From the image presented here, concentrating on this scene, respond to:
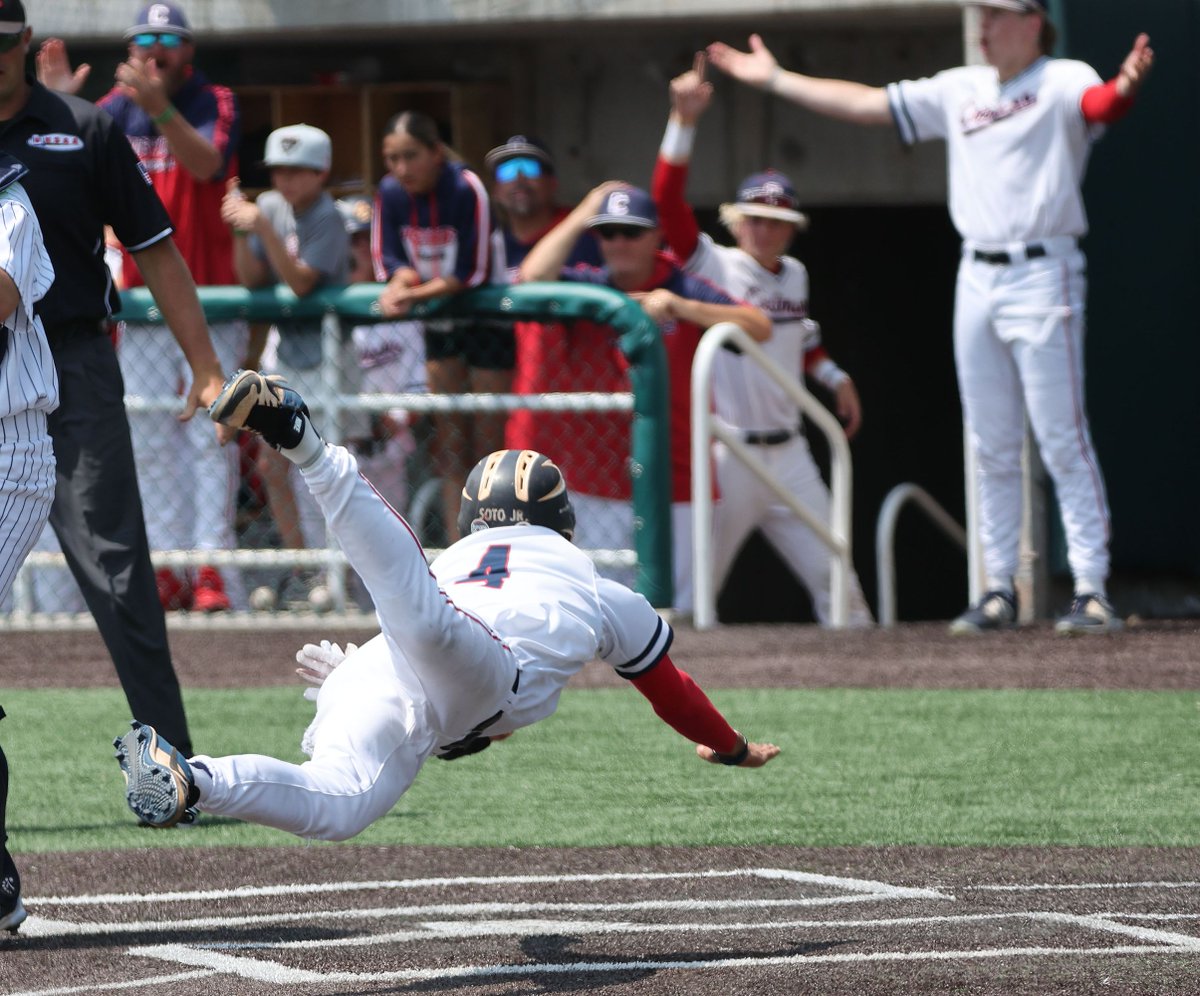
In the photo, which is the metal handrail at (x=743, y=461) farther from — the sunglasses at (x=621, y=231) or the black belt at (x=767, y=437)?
the sunglasses at (x=621, y=231)

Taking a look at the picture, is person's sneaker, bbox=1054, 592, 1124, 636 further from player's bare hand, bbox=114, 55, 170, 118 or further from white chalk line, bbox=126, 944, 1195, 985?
white chalk line, bbox=126, 944, 1195, 985

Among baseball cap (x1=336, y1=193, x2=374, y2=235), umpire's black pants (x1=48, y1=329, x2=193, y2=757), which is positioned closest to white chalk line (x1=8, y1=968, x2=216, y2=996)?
umpire's black pants (x1=48, y1=329, x2=193, y2=757)

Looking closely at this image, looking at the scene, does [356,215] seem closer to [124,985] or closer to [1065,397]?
[1065,397]

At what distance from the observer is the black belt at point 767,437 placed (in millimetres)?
10000

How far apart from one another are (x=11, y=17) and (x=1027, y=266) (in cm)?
465

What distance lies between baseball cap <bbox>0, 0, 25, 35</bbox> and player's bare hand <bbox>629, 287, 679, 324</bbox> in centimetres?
449

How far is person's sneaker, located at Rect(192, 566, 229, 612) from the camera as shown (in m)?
9.53

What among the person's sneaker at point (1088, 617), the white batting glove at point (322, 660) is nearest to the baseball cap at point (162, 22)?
the person's sneaker at point (1088, 617)

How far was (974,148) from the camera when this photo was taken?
8.59 m

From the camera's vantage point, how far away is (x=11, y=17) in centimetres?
488

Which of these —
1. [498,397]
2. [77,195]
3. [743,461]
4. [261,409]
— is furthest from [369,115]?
[261,409]

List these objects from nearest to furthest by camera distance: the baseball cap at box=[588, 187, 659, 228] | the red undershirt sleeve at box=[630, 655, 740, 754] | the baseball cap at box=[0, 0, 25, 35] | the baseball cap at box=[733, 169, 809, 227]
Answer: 1. the red undershirt sleeve at box=[630, 655, 740, 754]
2. the baseball cap at box=[0, 0, 25, 35]
3. the baseball cap at box=[588, 187, 659, 228]
4. the baseball cap at box=[733, 169, 809, 227]

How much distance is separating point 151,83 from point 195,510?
2.08 meters

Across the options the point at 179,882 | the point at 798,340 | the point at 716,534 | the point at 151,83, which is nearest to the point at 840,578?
the point at 716,534
